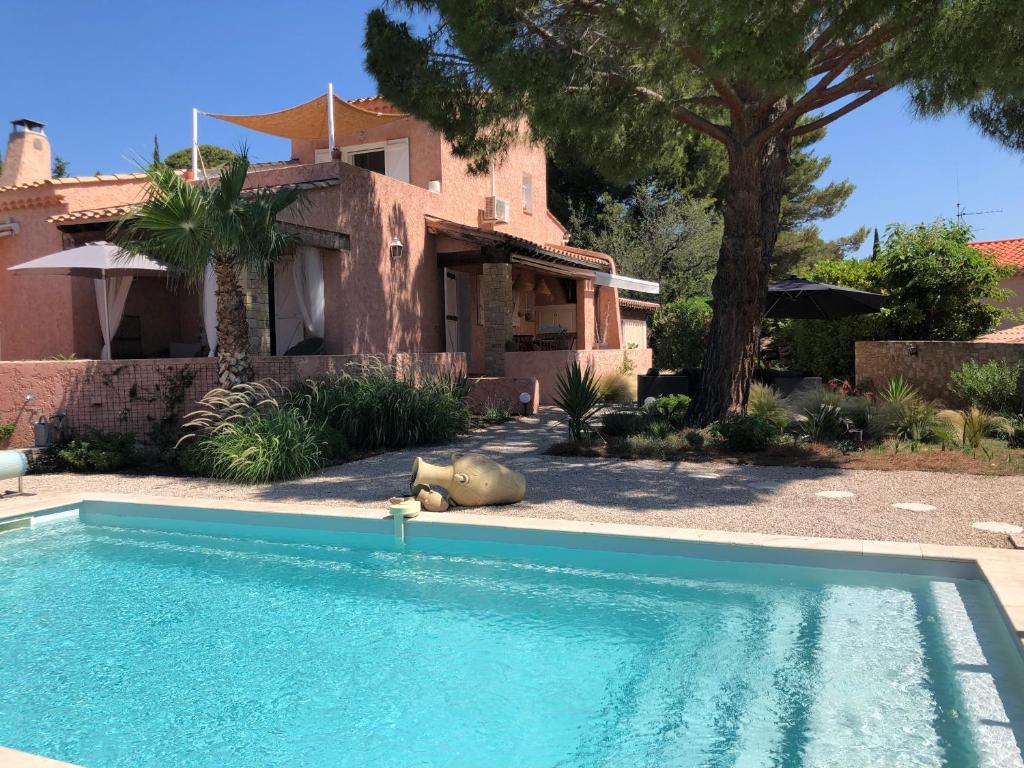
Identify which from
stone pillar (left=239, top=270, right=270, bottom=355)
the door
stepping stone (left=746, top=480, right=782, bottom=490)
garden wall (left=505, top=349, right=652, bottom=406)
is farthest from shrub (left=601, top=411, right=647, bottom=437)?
the door

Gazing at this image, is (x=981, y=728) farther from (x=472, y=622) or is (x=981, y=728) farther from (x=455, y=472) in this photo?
(x=455, y=472)

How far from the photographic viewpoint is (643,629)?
19.0 ft

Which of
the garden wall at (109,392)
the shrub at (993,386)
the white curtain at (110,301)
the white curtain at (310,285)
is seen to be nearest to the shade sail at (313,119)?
the white curtain at (310,285)

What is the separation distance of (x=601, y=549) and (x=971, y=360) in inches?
454

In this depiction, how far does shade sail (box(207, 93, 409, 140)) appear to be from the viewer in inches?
692

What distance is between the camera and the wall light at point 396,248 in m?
17.0

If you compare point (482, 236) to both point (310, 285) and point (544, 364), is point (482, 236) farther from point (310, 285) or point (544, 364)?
point (310, 285)

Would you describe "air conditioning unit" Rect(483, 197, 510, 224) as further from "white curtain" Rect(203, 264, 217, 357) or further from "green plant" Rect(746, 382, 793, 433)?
"green plant" Rect(746, 382, 793, 433)

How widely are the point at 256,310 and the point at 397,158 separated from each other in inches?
331

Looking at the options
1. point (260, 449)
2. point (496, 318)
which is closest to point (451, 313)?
point (496, 318)

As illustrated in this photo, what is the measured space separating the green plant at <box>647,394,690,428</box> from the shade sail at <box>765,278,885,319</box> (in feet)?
11.4

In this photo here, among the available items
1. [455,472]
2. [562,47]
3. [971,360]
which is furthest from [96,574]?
[971,360]

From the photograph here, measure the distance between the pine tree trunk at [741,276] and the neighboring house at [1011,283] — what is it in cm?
1238

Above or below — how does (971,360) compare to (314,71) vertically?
below
